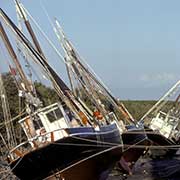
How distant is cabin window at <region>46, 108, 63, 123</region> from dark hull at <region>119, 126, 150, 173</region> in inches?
361

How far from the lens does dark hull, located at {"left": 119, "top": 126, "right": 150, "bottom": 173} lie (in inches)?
1811

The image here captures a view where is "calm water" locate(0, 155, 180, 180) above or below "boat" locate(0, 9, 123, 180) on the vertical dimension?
below

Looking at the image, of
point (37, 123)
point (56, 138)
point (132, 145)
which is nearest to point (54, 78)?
point (37, 123)

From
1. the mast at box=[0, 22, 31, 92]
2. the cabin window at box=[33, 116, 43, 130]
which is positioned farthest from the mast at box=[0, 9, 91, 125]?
the cabin window at box=[33, 116, 43, 130]

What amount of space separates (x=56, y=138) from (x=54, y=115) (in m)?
3.81

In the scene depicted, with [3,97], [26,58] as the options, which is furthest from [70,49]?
[3,97]

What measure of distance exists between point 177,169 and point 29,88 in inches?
680

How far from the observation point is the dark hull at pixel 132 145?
151 feet

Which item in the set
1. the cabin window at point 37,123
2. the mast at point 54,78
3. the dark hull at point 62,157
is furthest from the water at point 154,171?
the cabin window at point 37,123

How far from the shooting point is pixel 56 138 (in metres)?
32.7

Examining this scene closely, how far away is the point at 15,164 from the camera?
33.5 meters

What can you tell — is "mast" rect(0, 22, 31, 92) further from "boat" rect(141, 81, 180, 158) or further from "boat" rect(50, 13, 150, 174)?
"boat" rect(141, 81, 180, 158)

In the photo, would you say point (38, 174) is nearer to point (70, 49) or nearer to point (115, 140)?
point (115, 140)

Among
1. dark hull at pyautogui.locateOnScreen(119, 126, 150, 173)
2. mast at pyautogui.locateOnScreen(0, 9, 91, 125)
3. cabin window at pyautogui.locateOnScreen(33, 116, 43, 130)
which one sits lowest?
dark hull at pyautogui.locateOnScreen(119, 126, 150, 173)
